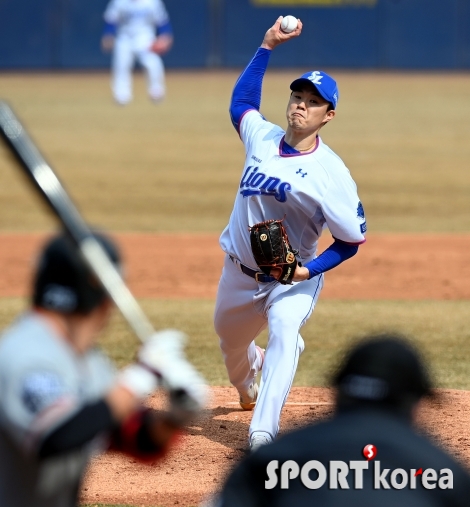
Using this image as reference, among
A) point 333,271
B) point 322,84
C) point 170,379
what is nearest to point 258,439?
point 322,84

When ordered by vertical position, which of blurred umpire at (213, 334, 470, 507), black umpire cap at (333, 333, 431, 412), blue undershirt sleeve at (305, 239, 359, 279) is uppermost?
black umpire cap at (333, 333, 431, 412)

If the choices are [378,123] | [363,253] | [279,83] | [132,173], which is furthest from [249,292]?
[279,83]

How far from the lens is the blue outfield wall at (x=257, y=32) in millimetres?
30734

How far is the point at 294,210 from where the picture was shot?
5.27 metres

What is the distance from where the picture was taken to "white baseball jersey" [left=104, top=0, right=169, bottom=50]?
2344cm

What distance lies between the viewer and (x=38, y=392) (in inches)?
93.7

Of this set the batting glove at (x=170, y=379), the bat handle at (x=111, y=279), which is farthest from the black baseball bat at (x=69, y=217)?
→ the batting glove at (x=170, y=379)

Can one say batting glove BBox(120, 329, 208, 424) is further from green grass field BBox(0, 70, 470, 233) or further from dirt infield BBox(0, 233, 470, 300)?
green grass field BBox(0, 70, 470, 233)

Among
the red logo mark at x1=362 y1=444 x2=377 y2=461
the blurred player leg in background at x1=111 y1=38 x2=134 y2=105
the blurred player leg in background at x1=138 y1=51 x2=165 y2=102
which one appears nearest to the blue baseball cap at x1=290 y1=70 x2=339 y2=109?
the red logo mark at x1=362 y1=444 x2=377 y2=461

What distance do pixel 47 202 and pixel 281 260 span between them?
233 cm

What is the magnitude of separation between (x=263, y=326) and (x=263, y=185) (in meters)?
0.84

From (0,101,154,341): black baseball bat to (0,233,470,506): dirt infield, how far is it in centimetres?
115

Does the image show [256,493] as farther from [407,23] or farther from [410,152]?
[407,23]

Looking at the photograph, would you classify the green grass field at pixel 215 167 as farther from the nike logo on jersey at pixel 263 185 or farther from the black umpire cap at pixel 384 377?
the black umpire cap at pixel 384 377
